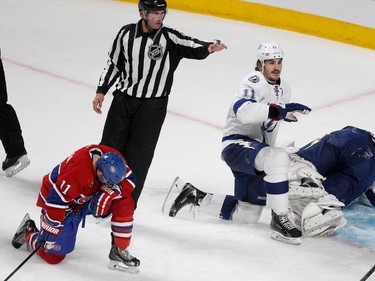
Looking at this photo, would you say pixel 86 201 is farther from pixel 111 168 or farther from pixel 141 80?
pixel 141 80

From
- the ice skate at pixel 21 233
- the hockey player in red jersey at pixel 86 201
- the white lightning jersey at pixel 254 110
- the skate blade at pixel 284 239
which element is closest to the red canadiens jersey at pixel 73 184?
the hockey player in red jersey at pixel 86 201

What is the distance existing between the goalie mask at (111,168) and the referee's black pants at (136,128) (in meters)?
0.66

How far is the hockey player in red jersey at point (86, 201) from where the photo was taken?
4246mm

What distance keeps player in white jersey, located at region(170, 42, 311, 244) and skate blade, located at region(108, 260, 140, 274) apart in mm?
727

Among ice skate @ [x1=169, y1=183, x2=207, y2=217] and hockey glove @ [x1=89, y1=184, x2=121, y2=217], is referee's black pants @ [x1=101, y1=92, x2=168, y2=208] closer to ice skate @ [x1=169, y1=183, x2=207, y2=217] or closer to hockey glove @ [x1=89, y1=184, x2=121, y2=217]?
ice skate @ [x1=169, y1=183, x2=207, y2=217]

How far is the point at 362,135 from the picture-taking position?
522 cm

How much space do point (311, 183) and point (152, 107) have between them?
0.81m

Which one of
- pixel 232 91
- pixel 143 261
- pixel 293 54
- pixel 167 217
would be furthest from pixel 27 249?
pixel 293 54

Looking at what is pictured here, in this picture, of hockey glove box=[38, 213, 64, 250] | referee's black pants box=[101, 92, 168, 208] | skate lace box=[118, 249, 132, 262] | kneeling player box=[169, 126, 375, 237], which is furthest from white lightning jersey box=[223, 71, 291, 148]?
hockey glove box=[38, 213, 64, 250]

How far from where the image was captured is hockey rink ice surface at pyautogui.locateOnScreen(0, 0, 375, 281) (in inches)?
178

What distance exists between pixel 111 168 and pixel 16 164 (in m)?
1.30

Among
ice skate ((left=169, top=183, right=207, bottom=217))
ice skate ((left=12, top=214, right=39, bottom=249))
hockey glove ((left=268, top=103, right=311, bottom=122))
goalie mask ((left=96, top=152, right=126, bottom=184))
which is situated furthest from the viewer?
ice skate ((left=169, top=183, right=207, bottom=217))

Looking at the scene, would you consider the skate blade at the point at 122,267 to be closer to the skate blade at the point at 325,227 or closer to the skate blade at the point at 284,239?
the skate blade at the point at 284,239

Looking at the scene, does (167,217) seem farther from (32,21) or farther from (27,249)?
(32,21)
